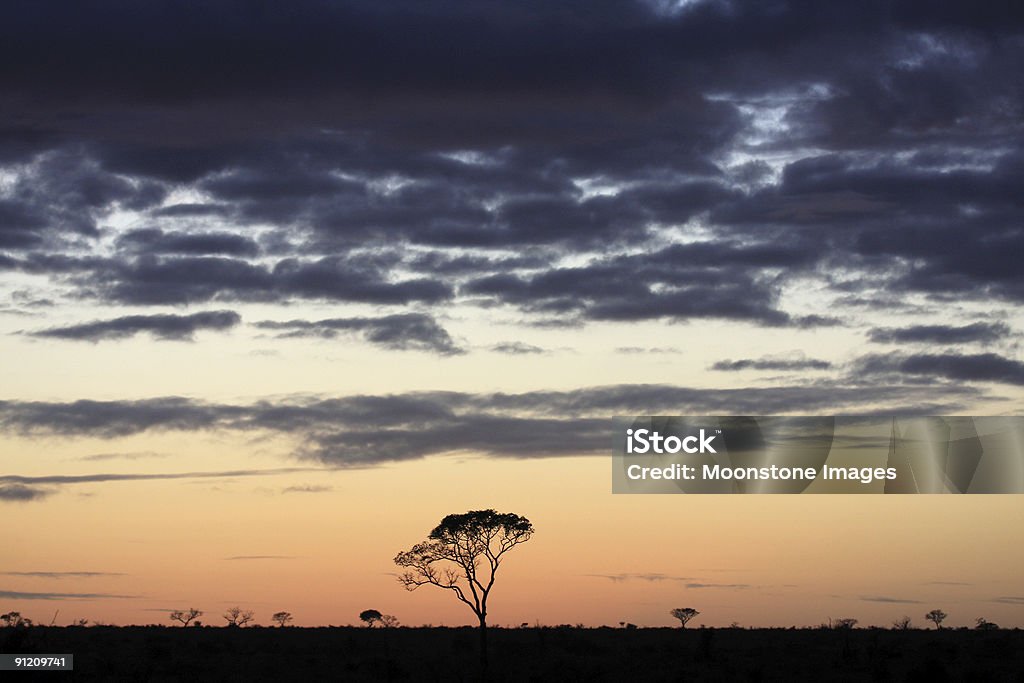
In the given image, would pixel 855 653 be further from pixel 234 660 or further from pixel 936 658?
pixel 234 660

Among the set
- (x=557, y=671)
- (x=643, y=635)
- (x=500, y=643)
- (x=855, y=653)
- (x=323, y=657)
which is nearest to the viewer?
(x=557, y=671)

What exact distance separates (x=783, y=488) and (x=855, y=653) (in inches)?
824

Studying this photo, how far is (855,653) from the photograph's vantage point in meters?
74.7

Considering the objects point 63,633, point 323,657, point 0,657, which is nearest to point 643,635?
point 323,657

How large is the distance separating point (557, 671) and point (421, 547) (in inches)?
754

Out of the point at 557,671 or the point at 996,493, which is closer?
the point at 996,493

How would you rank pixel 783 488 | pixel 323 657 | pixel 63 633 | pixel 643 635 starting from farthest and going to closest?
1. pixel 643 635
2. pixel 63 633
3. pixel 323 657
4. pixel 783 488

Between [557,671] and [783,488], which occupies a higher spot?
Answer: [783,488]

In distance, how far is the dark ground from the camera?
69.1 metres

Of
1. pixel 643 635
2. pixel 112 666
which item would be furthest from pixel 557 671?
pixel 643 635

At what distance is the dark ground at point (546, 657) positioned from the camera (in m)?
69.1

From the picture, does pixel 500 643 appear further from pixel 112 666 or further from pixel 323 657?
pixel 112 666

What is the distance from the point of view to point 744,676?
6888cm

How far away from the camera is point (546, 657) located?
7781 centimetres
